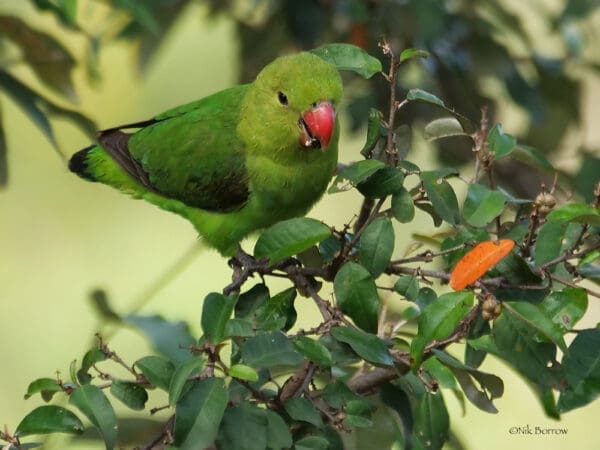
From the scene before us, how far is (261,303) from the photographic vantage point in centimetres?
167

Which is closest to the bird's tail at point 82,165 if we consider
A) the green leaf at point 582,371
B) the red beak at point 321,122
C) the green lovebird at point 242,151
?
the green lovebird at point 242,151

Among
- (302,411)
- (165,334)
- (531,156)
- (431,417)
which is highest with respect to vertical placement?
(531,156)

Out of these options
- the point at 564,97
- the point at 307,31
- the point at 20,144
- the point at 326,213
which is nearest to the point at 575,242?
the point at 307,31

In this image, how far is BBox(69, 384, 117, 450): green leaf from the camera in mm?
1445

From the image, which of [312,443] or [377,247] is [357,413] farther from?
[377,247]

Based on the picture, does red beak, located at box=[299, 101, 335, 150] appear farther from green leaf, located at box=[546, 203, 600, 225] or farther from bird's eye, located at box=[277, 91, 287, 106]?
green leaf, located at box=[546, 203, 600, 225]

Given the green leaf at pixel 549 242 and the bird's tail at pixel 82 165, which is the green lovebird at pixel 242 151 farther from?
the green leaf at pixel 549 242

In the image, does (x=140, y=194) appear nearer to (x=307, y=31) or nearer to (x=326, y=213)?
(x=307, y=31)

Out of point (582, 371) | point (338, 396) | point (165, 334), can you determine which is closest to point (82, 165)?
point (165, 334)

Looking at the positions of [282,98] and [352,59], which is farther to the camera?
[282,98]

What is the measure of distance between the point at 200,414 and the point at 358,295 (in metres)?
0.31

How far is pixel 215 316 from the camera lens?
1.44 m

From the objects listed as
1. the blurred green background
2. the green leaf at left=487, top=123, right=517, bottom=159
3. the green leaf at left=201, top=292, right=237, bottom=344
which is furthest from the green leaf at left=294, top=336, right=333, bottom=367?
the blurred green background

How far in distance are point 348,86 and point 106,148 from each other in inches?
38.7
